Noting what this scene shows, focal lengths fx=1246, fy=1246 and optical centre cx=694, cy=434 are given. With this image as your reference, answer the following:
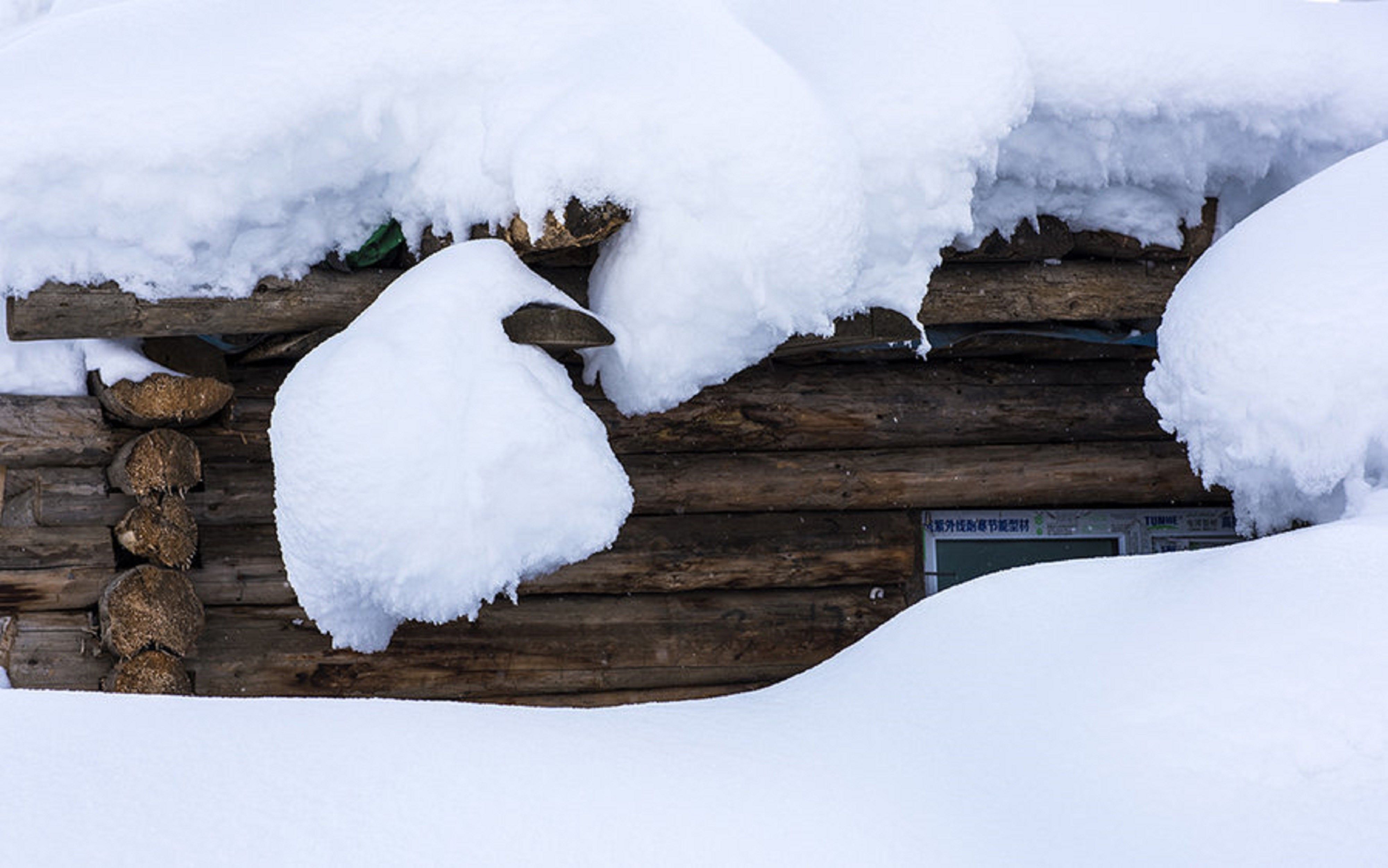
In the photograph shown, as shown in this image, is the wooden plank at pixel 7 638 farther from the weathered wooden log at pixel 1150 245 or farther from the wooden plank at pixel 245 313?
the weathered wooden log at pixel 1150 245

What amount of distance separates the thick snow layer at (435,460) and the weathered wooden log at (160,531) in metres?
1.12

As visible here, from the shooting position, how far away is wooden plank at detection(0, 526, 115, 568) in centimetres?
426

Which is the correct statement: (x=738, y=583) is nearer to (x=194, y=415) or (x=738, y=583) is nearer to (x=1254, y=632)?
(x=194, y=415)

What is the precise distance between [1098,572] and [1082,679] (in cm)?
54

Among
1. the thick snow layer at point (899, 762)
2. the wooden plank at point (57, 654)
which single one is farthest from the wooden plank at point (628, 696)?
the thick snow layer at point (899, 762)

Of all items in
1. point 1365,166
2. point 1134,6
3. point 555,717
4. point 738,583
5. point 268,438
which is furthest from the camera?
point 738,583

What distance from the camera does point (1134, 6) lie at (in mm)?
4016

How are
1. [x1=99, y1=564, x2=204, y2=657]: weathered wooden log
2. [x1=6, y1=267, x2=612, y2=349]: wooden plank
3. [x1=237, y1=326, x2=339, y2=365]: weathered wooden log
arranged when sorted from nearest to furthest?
[x1=6, y1=267, x2=612, y2=349]: wooden plank
[x1=237, y1=326, x2=339, y2=365]: weathered wooden log
[x1=99, y1=564, x2=204, y2=657]: weathered wooden log

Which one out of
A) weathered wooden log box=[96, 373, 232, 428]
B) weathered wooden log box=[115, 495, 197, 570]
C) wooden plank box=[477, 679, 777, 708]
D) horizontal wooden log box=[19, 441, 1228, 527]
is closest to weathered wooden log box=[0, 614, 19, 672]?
weathered wooden log box=[115, 495, 197, 570]

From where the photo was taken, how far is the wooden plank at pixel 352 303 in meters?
3.60

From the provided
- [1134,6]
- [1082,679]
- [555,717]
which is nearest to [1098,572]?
[1082,679]

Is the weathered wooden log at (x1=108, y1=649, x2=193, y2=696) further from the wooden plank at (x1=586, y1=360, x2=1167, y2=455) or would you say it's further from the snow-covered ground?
the wooden plank at (x1=586, y1=360, x2=1167, y2=455)

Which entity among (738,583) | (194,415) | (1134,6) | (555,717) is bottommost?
(555,717)

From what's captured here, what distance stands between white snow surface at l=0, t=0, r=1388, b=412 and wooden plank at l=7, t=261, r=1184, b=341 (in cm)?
7
